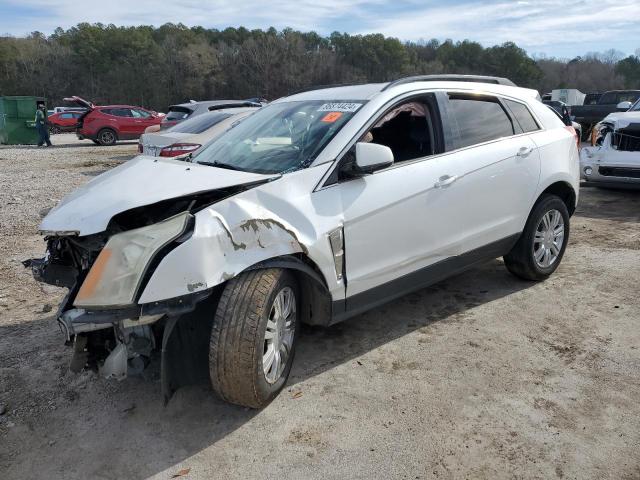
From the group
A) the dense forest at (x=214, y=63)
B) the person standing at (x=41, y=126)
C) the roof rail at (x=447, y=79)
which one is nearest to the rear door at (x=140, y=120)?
the person standing at (x=41, y=126)

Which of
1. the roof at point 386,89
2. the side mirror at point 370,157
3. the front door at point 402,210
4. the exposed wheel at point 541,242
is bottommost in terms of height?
the exposed wheel at point 541,242

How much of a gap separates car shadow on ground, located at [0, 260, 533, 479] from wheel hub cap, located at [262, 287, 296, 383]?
23cm

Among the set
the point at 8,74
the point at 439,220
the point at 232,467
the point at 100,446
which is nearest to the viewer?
the point at 232,467

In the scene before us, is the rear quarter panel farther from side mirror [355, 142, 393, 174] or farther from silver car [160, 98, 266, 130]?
silver car [160, 98, 266, 130]

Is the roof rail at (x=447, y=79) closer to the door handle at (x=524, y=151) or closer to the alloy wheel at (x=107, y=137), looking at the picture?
the door handle at (x=524, y=151)

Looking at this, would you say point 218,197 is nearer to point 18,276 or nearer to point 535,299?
point 535,299

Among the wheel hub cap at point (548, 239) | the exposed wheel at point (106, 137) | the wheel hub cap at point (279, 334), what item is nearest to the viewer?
the wheel hub cap at point (279, 334)

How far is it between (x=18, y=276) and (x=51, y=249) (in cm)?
245

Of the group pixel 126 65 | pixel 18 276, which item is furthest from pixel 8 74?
pixel 18 276

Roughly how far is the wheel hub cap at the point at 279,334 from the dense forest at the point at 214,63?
68.2 m

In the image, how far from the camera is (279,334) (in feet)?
9.95

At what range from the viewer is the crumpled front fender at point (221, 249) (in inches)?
97.3

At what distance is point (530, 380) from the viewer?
10.6ft

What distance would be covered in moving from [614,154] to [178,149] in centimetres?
656
